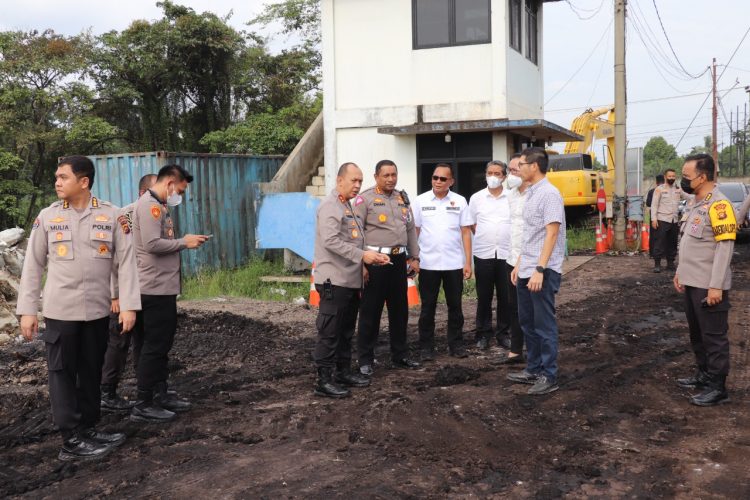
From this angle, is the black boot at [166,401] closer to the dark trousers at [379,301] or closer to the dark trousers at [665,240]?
the dark trousers at [379,301]

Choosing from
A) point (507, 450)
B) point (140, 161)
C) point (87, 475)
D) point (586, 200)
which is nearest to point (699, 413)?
point (507, 450)

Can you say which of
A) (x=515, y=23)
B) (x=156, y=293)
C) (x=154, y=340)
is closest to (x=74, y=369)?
(x=154, y=340)

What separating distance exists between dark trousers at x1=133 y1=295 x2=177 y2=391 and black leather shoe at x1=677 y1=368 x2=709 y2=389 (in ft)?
13.3

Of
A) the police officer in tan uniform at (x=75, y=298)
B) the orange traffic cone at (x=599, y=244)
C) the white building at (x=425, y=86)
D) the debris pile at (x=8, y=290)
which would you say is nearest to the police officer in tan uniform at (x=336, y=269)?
the police officer in tan uniform at (x=75, y=298)

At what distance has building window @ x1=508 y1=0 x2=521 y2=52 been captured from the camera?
46.5 feet

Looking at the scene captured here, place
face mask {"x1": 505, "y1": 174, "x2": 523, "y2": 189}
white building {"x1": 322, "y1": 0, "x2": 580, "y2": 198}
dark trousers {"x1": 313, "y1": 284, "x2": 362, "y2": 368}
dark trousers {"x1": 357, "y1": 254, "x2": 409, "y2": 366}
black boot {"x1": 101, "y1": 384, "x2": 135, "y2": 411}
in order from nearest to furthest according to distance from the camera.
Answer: black boot {"x1": 101, "y1": 384, "x2": 135, "y2": 411}
dark trousers {"x1": 313, "y1": 284, "x2": 362, "y2": 368}
dark trousers {"x1": 357, "y1": 254, "x2": 409, "y2": 366}
face mask {"x1": 505, "y1": 174, "x2": 523, "y2": 189}
white building {"x1": 322, "y1": 0, "x2": 580, "y2": 198}

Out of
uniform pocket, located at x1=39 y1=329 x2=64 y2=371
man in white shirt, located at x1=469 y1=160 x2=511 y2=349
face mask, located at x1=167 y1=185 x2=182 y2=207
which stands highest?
face mask, located at x1=167 y1=185 x2=182 y2=207

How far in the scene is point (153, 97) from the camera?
71.1 feet

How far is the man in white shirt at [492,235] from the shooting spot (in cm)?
684

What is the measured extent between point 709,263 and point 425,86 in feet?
31.9

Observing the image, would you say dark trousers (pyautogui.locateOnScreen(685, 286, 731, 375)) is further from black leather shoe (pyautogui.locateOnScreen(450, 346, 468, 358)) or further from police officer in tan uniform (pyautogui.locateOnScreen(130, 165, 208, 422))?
police officer in tan uniform (pyautogui.locateOnScreen(130, 165, 208, 422))

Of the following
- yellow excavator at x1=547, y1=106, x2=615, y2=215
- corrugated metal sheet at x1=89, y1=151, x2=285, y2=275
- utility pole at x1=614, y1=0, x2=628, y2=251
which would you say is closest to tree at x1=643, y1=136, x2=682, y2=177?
yellow excavator at x1=547, y1=106, x2=615, y2=215

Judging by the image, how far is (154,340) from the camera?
5.13m

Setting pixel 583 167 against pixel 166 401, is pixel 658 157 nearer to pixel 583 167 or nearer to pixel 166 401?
pixel 583 167
